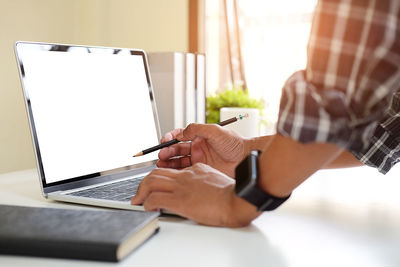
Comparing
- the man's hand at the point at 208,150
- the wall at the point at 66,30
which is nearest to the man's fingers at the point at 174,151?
the man's hand at the point at 208,150

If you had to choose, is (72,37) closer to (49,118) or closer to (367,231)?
(49,118)

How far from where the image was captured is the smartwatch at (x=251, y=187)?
0.63m

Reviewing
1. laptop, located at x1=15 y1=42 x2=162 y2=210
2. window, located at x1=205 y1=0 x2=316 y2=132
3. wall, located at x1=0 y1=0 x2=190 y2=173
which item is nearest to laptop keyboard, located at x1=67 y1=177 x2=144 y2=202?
laptop, located at x1=15 y1=42 x2=162 y2=210

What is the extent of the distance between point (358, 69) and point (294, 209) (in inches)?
13.8

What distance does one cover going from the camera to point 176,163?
103cm

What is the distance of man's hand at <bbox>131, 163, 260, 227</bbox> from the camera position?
2.21ft

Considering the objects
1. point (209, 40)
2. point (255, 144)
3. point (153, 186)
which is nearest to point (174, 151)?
point (255, 144)

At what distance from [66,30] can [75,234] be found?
1.13 m

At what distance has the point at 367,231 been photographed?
2.29 feet

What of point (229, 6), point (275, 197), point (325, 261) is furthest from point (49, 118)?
point (229, 6)

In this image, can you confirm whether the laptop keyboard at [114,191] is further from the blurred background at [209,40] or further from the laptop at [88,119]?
the blurred background at [209,40]

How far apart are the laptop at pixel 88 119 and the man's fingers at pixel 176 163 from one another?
0.18 ft

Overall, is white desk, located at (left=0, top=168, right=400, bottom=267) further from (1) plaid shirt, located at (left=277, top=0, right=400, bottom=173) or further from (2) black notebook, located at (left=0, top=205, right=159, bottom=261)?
(1) plaid shirt, located at (left=277, top=0, right=400, bottom=173)

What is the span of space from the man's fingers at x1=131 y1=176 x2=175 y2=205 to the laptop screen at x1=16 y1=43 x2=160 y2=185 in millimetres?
207
